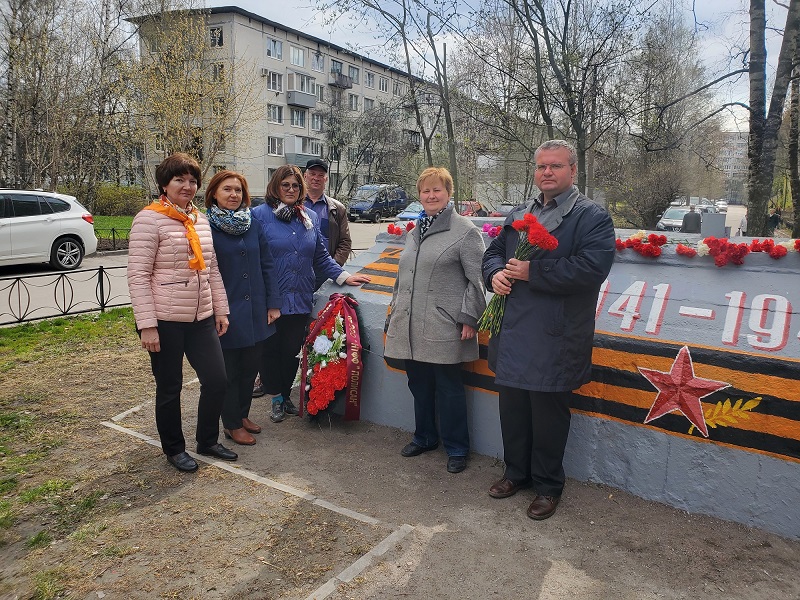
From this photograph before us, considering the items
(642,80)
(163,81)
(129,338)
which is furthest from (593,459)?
(163,81)

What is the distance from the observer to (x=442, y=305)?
3.63 m

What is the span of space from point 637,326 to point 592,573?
130 cm

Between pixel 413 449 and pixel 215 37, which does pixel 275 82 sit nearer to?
pixel 215 37

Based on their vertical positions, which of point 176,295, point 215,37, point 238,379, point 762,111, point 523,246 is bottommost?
point 238,379

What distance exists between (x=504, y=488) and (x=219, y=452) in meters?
1.83

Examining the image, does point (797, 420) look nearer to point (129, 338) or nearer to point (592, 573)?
point (592, 573)

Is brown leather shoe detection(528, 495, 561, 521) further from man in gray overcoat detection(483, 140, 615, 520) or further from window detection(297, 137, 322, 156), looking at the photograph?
window detection(297, 137, 322, 156)

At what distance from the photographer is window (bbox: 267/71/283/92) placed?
151ft

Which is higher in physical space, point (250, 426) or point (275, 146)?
point (275, 146)

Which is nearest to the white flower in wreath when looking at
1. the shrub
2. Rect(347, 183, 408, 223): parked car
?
the shrub

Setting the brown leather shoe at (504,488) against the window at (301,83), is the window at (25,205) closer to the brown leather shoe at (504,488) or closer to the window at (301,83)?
the brown leather shoe at (504,488)

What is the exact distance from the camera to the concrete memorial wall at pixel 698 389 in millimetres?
2877

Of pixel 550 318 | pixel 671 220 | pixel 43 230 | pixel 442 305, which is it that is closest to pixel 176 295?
pixel 442 305

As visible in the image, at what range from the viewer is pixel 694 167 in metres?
25.5
